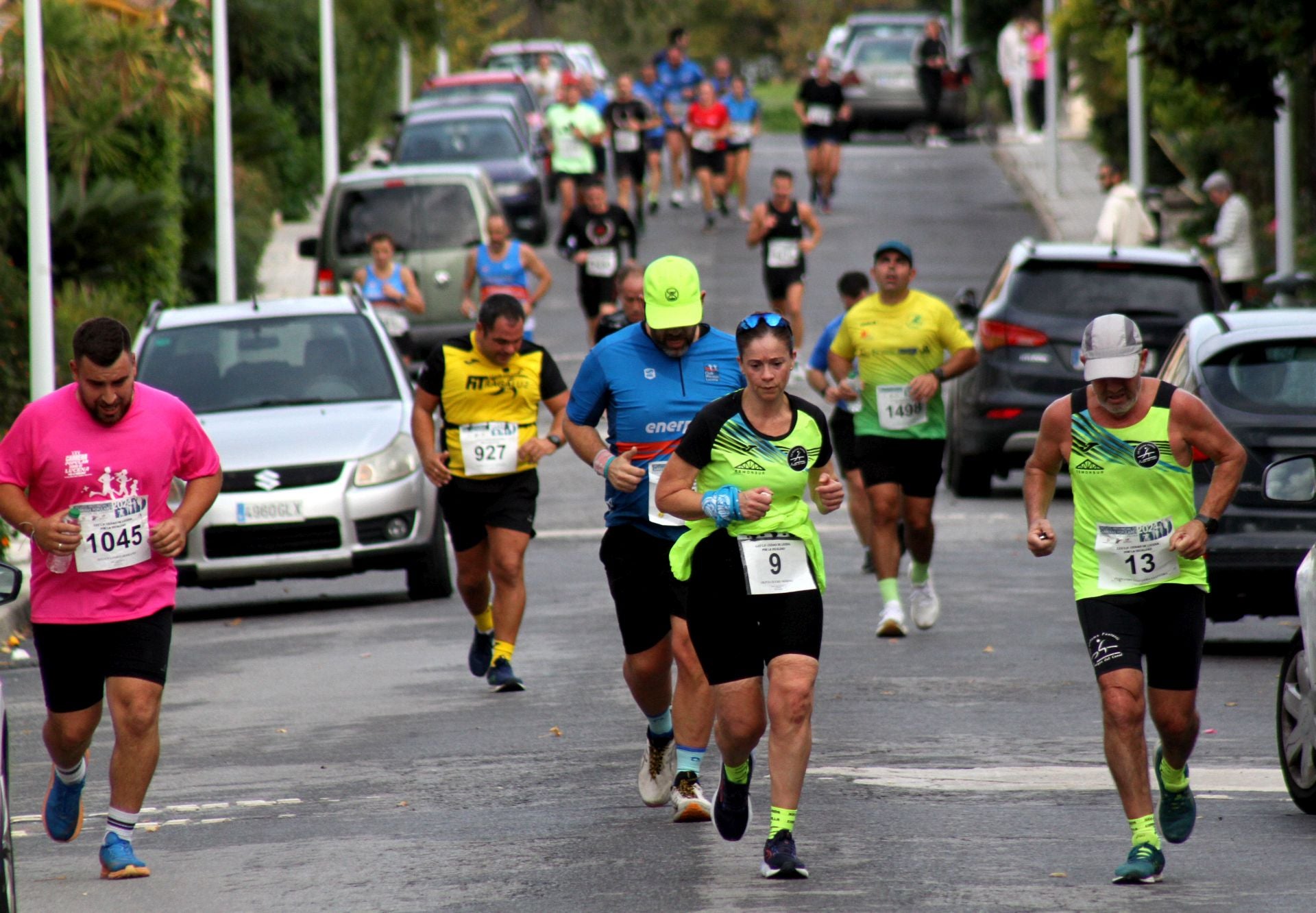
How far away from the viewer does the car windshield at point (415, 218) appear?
966 inches

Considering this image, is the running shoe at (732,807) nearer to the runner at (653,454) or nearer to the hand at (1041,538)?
the runner at (653,454)

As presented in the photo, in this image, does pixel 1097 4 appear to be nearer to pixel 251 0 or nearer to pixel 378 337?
pixel 378 337

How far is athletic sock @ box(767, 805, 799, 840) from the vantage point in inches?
300

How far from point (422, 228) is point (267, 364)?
8.81m

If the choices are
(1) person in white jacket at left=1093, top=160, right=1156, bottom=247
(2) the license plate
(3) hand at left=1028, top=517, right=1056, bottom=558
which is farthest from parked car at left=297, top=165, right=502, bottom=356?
(3) hand at left=1028, top=517, right=1056, bottom=558

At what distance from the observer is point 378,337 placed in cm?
1612

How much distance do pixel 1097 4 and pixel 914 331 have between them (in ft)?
30.9

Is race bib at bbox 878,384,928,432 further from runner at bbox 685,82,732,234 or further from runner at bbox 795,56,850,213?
runner at bbox 795,56,850,213

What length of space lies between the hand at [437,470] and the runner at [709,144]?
73.8 ft

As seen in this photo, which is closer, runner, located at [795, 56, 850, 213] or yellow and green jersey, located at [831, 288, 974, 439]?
yellow and green jersey, located at [831, 288, 974, 439]

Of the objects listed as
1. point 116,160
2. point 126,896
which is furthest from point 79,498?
point 116,160

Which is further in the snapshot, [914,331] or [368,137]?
[368,137]

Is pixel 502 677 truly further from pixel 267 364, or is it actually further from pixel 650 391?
pixel 267 364

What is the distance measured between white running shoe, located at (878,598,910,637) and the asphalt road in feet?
0.24
